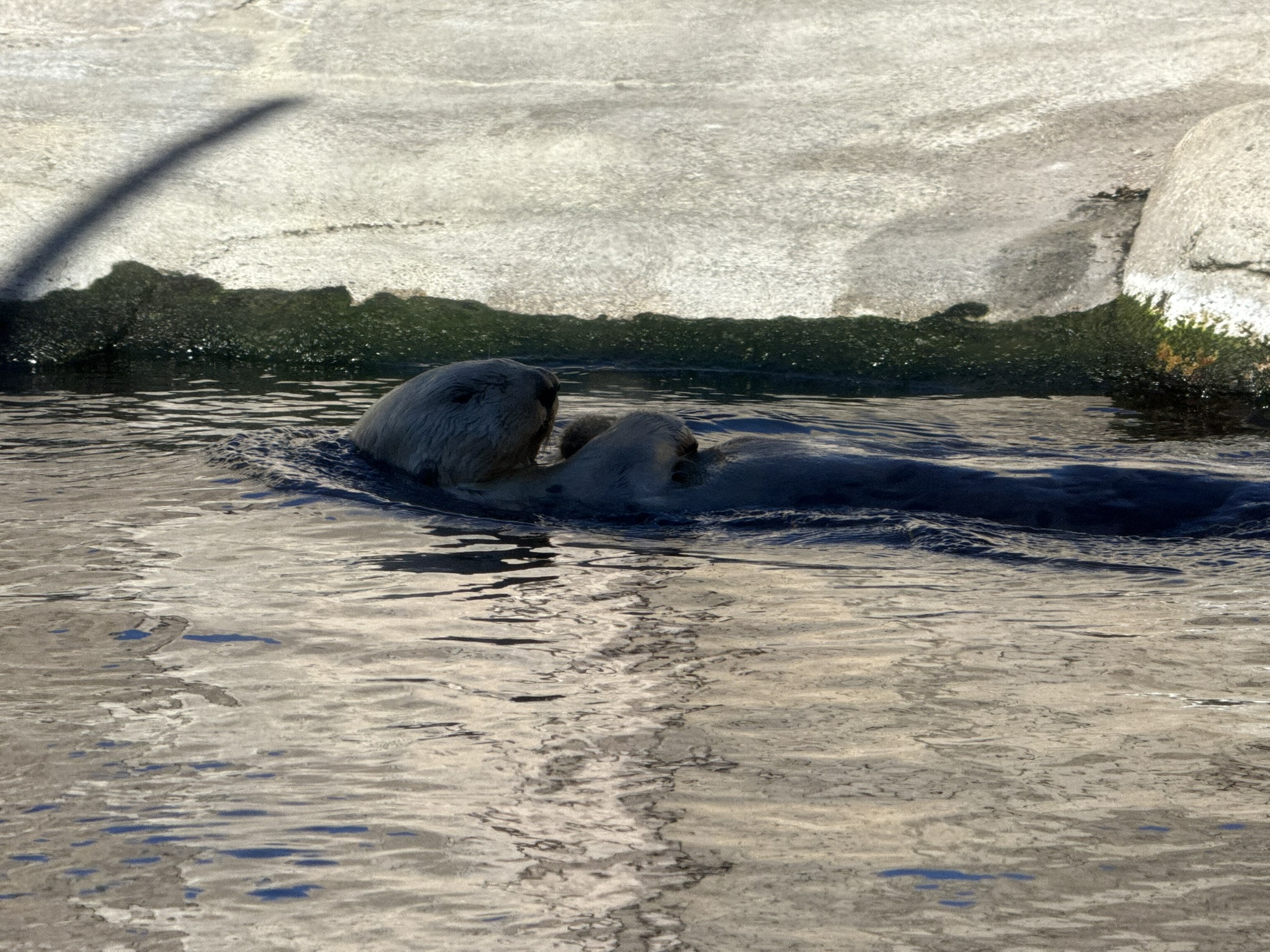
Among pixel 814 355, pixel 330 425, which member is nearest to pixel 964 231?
pixel 814 355

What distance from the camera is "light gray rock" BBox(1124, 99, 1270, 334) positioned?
18.6 feet

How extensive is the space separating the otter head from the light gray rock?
116 inches

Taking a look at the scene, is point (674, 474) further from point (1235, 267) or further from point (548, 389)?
point (1235, 267)

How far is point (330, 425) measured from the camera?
5.00 meters

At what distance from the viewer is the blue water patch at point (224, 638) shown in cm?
282

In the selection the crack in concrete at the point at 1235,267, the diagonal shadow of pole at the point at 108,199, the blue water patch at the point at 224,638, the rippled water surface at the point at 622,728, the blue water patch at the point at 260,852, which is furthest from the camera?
the diagonal shadow of pole at the point at 108,199

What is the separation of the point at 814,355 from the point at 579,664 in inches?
141

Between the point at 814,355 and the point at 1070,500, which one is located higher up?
the point at 814,355

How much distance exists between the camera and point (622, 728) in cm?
234

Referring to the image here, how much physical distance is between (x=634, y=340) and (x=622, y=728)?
4009 millimetres

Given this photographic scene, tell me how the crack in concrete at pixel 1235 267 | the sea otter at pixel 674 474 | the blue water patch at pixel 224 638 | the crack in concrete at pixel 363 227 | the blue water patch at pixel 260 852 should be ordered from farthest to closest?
the crack in concrete at pixel 363 227 → the crack in concrete at pixel 1235 267 → the sea otter at pixel 674 474 → the blue water patch at pixel 224 638 → the blue water patch at pixel 260 852

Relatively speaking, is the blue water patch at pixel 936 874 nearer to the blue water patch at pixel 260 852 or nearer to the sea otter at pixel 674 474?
the blue water patch at pixel 260 852

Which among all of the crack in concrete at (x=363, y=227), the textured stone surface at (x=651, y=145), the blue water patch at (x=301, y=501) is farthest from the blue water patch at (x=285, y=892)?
the crack in concrete at (x=363, y=227)

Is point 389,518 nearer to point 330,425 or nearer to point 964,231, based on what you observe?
point 330,425
